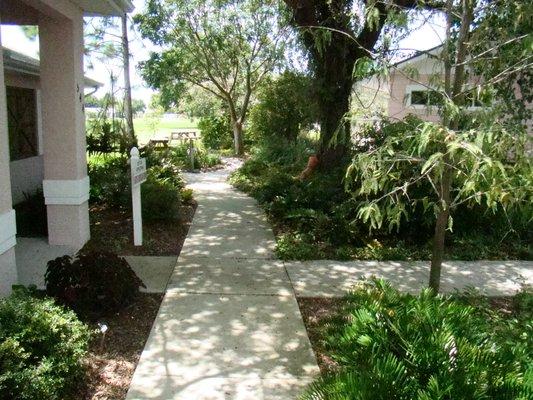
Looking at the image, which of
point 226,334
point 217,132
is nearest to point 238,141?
point 217,132

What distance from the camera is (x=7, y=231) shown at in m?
4.53

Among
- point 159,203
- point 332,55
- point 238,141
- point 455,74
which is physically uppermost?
point 332,55

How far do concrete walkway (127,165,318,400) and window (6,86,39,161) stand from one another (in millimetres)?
5178

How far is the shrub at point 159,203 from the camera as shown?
8250 millimetres

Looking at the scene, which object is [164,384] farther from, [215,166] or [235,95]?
[235,95]

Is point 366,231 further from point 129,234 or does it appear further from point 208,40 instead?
point 208,40

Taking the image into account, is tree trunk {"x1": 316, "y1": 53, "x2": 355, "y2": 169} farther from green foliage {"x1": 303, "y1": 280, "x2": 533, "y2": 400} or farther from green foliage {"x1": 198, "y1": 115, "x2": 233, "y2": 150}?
green foliage {"x1": 198, "y1": 115, "x2": 233, "y2": 150}

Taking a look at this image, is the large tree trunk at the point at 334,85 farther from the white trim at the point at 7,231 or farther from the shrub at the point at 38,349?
the shrub at the point at 38,349

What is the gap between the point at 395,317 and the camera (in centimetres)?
353

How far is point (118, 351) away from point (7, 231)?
1.53 metres

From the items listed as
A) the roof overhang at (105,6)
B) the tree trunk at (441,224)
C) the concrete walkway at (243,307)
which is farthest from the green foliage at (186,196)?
the tree trunk at (441,224)

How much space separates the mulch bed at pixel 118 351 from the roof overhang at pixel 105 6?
3907 millimetres

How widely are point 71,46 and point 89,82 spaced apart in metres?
8.51

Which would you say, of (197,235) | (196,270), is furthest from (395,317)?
(197,235)
